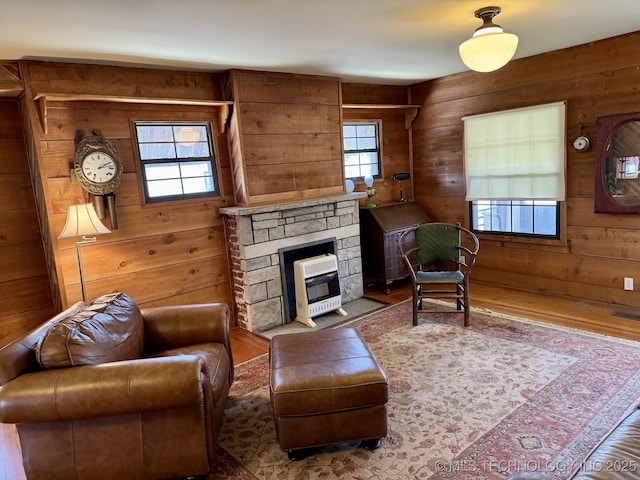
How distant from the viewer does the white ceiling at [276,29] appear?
7.73 ft

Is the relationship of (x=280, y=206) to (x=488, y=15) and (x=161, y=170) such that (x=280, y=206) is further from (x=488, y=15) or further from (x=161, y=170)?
(x=488, y=15)

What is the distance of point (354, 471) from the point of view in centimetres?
210

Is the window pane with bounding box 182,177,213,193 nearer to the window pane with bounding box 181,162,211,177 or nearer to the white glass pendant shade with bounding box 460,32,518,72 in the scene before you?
the window pane with bounding box 181,162,211,177

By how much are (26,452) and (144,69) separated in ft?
9.30

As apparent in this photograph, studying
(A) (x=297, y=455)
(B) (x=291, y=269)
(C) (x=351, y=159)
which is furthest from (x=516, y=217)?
(A) (x=297, y=455)

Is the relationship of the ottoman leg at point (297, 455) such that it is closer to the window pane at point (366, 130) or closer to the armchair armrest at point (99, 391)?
the armchair armrest at point (99, 391)

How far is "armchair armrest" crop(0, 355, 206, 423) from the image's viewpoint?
1.83 m

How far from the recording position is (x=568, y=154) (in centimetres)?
414

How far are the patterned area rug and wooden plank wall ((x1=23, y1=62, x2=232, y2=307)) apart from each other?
1.15m

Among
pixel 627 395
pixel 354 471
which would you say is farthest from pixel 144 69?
pixel 627 395

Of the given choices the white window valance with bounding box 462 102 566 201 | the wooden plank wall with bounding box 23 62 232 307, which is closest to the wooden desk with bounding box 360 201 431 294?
the white window valance with bounding box 462 102 566 201

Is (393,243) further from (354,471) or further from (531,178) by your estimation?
(354,471)

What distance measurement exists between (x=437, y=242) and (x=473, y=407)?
6.30ft

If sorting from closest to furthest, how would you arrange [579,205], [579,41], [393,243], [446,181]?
[579,41]
[579,205]
[393,243]
[446,181]
